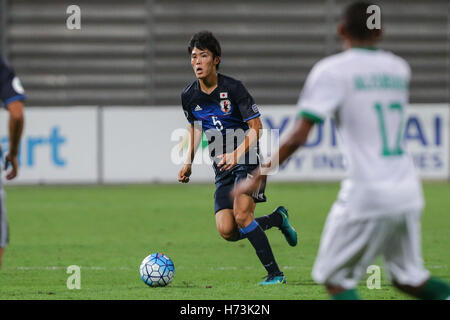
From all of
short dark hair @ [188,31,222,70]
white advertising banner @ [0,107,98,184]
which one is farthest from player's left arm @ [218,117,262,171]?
white advertising banner @ [0,107,98,184]

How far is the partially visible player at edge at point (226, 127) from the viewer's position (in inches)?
301

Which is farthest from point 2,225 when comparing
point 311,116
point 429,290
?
point 429,290

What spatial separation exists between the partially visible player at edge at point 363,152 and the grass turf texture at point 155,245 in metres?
2.15

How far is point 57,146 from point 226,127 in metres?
12.0

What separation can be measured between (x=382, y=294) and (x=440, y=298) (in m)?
2.13

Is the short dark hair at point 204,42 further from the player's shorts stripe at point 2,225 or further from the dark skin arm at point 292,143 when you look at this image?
the dark skin arm at point 292,143

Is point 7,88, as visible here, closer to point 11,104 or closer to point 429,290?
point 11,104

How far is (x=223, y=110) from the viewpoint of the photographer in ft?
25.7

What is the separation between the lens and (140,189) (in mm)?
20000

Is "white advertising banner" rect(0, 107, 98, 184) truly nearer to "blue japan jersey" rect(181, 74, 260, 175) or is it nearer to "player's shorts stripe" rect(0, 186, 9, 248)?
"blue japan jersey" rect(181, 74, 260, 175)

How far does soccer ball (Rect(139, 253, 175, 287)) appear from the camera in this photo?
24.7ft

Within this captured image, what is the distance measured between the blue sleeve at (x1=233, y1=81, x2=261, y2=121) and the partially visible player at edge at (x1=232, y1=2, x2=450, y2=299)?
289 cm

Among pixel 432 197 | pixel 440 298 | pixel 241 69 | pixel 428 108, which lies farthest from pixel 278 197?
pixel 440 298

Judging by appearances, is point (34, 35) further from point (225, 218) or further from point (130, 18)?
point (225, 218)
